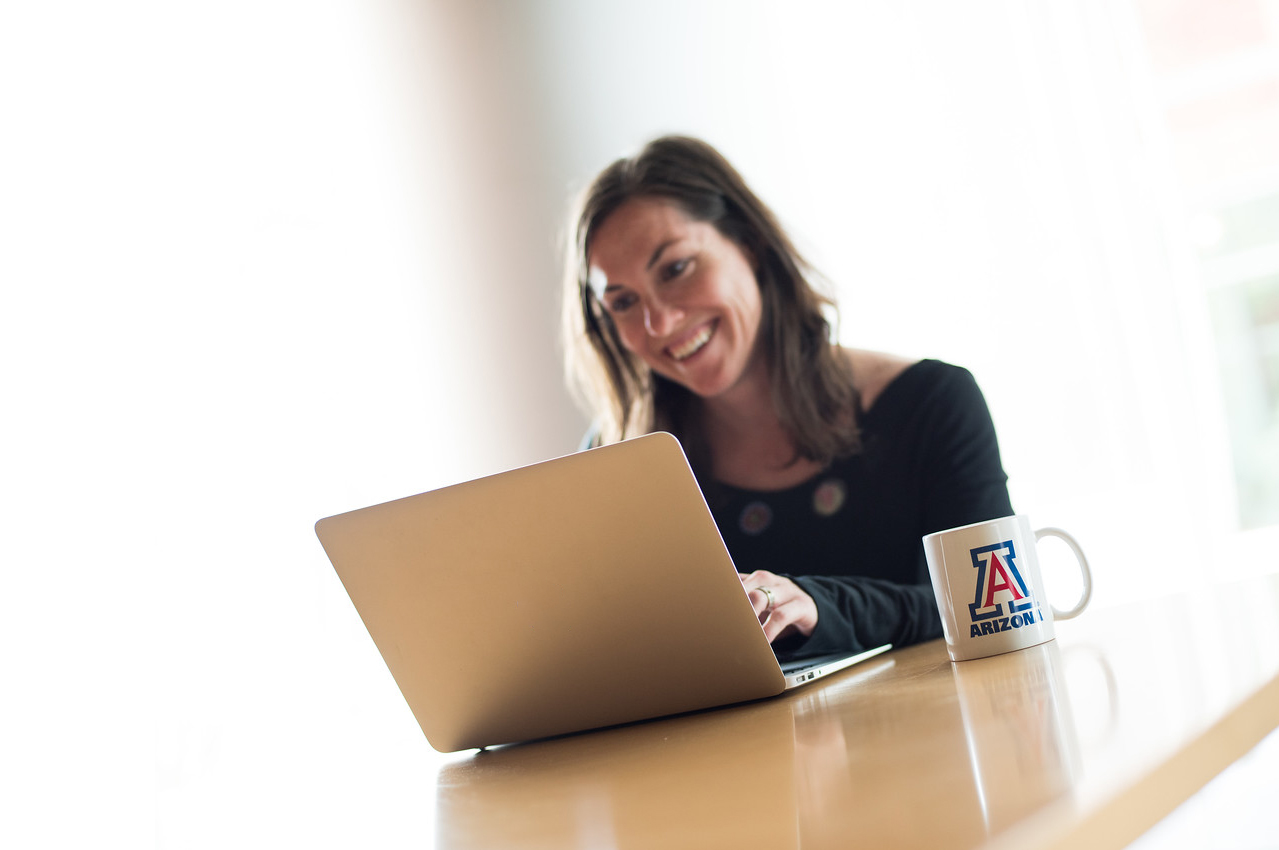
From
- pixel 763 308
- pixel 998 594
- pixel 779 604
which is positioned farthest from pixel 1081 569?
pixel 763 308

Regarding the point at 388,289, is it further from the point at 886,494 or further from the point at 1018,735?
the point at 1018,735

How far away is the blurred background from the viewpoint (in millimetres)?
1934

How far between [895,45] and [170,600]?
84.0 inches

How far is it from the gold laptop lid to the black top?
81cm

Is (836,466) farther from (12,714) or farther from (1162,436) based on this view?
(12,714)

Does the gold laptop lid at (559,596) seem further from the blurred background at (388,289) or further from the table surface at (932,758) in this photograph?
the blurred background at (388,289)

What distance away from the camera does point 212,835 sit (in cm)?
64

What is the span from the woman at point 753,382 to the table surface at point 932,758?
2.83ft

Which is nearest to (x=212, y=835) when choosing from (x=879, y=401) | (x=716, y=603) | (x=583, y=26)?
(x=716, y=603)

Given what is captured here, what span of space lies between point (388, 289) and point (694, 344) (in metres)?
1.30

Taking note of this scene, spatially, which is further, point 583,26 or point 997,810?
point 583,26

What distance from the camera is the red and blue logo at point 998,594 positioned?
733mm

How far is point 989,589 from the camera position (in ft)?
2.41

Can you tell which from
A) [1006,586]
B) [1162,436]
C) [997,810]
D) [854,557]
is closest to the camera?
[997,810]
